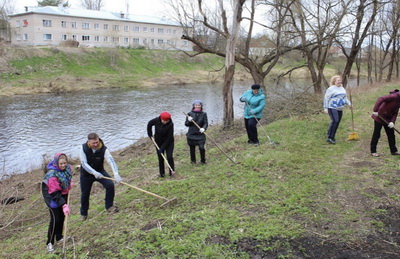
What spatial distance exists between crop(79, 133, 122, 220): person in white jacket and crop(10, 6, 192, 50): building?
4057cm

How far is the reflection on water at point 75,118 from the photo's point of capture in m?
14.4

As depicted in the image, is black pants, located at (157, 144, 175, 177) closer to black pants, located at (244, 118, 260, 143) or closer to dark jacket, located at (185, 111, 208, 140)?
dark jacket, located at (185, 111, 208, 140)

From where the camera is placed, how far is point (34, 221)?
25.2ft

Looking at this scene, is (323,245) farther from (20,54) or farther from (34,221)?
(20,54)

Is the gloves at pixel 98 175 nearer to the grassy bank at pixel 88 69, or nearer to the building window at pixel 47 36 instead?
the grassy bank at pixel 88 69

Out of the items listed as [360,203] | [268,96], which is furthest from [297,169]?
[268,96]

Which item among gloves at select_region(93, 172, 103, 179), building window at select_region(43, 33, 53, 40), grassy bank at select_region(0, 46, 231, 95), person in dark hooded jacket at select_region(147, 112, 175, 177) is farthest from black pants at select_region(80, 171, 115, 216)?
building window at select_region(43, 33, 53, 40)

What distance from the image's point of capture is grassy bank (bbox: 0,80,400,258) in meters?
4.67

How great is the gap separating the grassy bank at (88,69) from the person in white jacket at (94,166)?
25367 mm

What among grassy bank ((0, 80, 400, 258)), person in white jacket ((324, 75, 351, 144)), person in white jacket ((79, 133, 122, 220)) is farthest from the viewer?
person in white jacket ((324, 75, 351, 144))

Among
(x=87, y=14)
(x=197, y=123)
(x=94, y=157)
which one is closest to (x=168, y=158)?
(x=197, y=123)

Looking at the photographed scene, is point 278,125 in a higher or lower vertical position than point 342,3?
lower

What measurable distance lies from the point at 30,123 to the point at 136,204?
14990 millimetres

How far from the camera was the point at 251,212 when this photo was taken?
562cm
